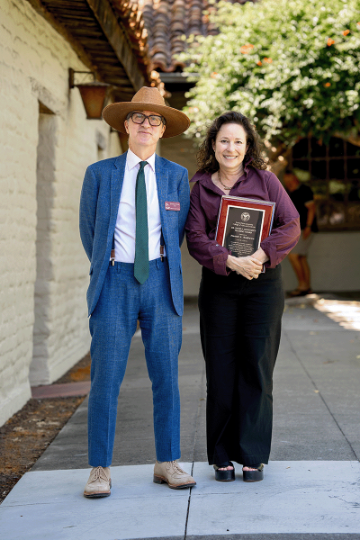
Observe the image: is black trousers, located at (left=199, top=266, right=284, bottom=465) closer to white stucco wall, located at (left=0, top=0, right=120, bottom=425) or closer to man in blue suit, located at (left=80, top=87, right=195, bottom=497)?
man in blue suit, located at (left=80, top=87, right=195, bottom=497)

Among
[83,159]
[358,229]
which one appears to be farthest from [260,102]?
[358,229]

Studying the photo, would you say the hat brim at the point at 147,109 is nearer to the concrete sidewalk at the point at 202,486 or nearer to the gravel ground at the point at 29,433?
the concrete sidewalk at the point at 202,486

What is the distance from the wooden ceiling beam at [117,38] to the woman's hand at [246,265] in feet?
8.42

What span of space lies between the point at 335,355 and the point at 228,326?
11.1 ft

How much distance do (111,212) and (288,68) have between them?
606 centimetres

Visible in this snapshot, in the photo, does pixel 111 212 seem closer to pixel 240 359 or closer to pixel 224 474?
pixel 240 359

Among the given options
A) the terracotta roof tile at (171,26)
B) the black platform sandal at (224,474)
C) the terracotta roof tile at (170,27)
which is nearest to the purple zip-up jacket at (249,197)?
the black platform sandal at (224,474)

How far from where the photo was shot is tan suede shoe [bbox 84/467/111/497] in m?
3.09

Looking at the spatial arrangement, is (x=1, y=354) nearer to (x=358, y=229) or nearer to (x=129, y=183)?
(x=129, y=183)

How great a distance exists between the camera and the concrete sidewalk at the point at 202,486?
2717 millimetres

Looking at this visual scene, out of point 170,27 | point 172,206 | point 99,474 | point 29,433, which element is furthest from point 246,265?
point 170,27

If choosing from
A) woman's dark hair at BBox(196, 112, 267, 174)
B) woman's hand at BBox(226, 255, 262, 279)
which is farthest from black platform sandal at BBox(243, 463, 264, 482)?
woman's dark hair at BBox(196, 112, 267, 174)

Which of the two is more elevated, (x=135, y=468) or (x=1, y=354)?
(x=1, y=354)

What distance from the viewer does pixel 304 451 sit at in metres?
3.68
